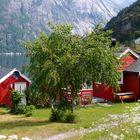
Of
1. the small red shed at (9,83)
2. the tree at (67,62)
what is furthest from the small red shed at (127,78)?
the tree at (67,62)

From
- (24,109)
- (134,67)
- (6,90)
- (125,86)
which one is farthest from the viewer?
(125,86)

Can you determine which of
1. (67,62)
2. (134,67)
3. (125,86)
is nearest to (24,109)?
(67,62)

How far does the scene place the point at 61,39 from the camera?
91.5 ft

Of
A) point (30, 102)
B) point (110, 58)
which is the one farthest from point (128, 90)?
point (110, 58)

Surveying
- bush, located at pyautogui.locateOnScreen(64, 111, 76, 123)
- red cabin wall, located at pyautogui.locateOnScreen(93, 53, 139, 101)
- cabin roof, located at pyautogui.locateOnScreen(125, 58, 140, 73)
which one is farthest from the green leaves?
red cabin wall, located at pyautogui.locateOnScreen(93, 53, 139, 101)

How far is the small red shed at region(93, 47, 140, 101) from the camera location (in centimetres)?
4366

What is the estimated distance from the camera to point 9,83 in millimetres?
43188

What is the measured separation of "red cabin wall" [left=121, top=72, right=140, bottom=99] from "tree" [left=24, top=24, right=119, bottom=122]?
15370mm

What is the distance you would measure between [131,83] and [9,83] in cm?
1295

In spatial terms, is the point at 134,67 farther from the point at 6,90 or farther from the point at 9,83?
the point at 6,90

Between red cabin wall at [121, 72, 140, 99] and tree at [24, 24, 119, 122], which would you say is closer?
tree at [24, 24, 119, 122]

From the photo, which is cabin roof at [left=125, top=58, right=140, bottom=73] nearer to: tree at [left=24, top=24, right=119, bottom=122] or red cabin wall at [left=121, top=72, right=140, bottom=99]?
red cabin wall at [left=121, top=72, right=140, bottom=99]

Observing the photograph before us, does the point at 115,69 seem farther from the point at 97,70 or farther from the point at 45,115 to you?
the point at 45,115

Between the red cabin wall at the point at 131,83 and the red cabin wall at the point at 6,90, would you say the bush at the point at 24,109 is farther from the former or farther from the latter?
the red cabin wall at the point at 131,83
